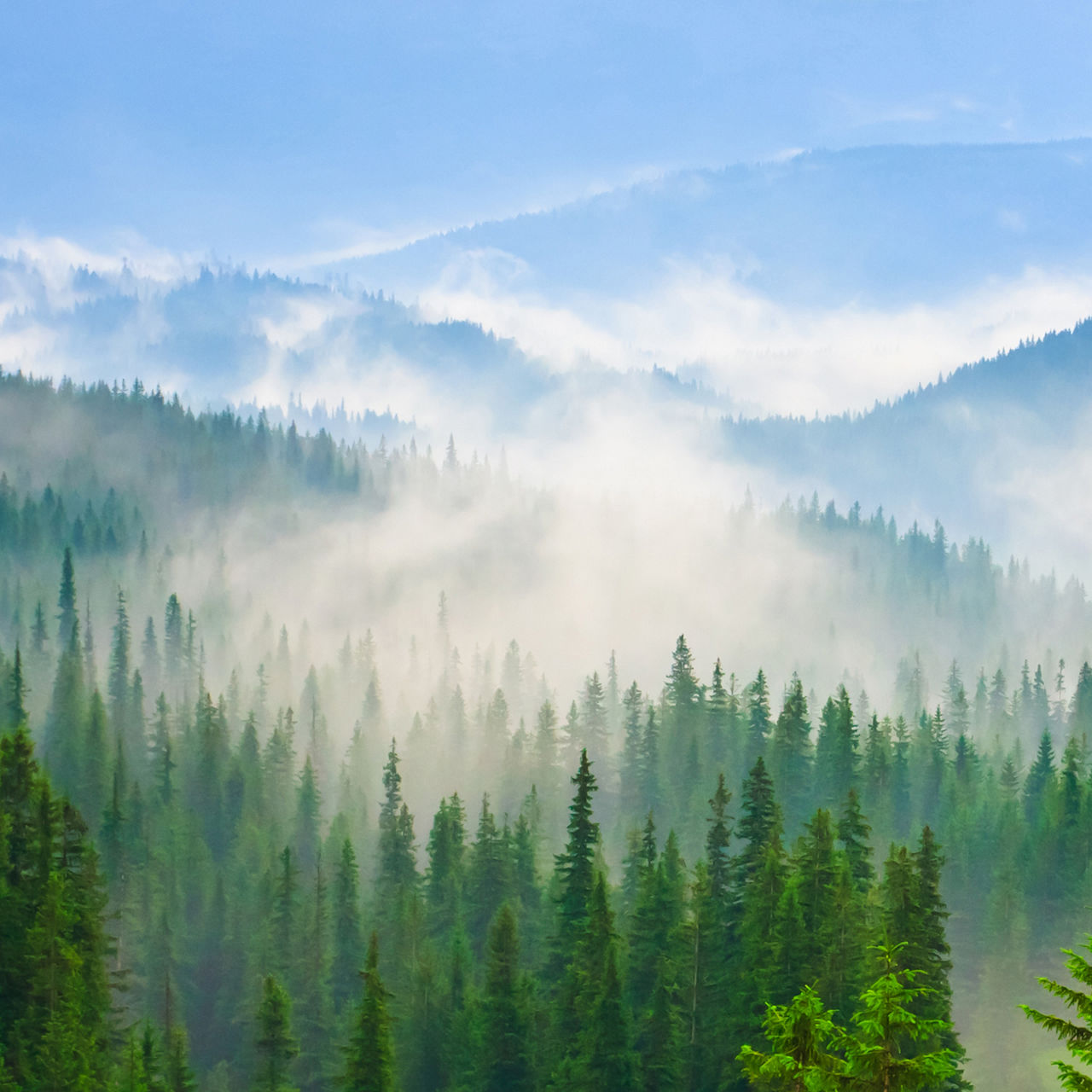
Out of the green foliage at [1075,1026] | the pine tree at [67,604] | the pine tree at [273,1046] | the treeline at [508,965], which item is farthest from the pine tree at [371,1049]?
the pine tree at [67,604]

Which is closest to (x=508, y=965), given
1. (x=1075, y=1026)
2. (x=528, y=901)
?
(x=528, y=901)

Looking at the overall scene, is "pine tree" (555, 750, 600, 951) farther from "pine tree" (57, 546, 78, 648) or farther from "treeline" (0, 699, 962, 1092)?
"pine tree" (57, 546, 78, 648)

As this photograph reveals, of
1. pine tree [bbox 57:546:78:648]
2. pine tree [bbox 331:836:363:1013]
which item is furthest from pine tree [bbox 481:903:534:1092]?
pine tree [bbox 57:546:78:648]

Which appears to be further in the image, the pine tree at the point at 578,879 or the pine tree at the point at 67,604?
the pine tree at the point at 67,604

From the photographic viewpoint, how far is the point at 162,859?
119 meters

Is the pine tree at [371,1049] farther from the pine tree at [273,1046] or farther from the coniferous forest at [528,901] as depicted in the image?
the pine tree at [273,1046]

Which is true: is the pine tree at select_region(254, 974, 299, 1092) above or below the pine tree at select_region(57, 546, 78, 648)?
below

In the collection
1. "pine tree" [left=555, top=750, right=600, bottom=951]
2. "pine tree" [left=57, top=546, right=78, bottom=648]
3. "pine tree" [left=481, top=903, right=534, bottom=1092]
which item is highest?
"pine tree" [left=57, top=546, right=78, bottom=648]

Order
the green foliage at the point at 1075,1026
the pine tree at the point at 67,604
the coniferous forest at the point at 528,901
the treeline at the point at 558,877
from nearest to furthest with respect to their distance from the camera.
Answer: the green foliage at the point at 1075,1026 < the coniferous forest at the point at 528,901 < the treeline at the point at 558,877 < the pine tree at the point at 67,604

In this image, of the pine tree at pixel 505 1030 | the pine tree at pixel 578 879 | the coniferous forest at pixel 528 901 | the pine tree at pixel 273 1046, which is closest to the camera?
the coniferous forest at pixel 528 901

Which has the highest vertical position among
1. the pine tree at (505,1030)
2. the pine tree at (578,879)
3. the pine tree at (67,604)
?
the pine tree at (67,604)

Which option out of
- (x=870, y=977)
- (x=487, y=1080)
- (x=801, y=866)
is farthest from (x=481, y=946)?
(x=870, y=977)

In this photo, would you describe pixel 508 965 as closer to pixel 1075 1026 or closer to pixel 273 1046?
pixel 273 1046

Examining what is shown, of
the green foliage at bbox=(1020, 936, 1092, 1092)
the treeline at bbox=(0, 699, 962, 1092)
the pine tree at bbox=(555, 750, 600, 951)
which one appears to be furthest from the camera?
the pine tree at bbox=(555, 750, 600, 951)
